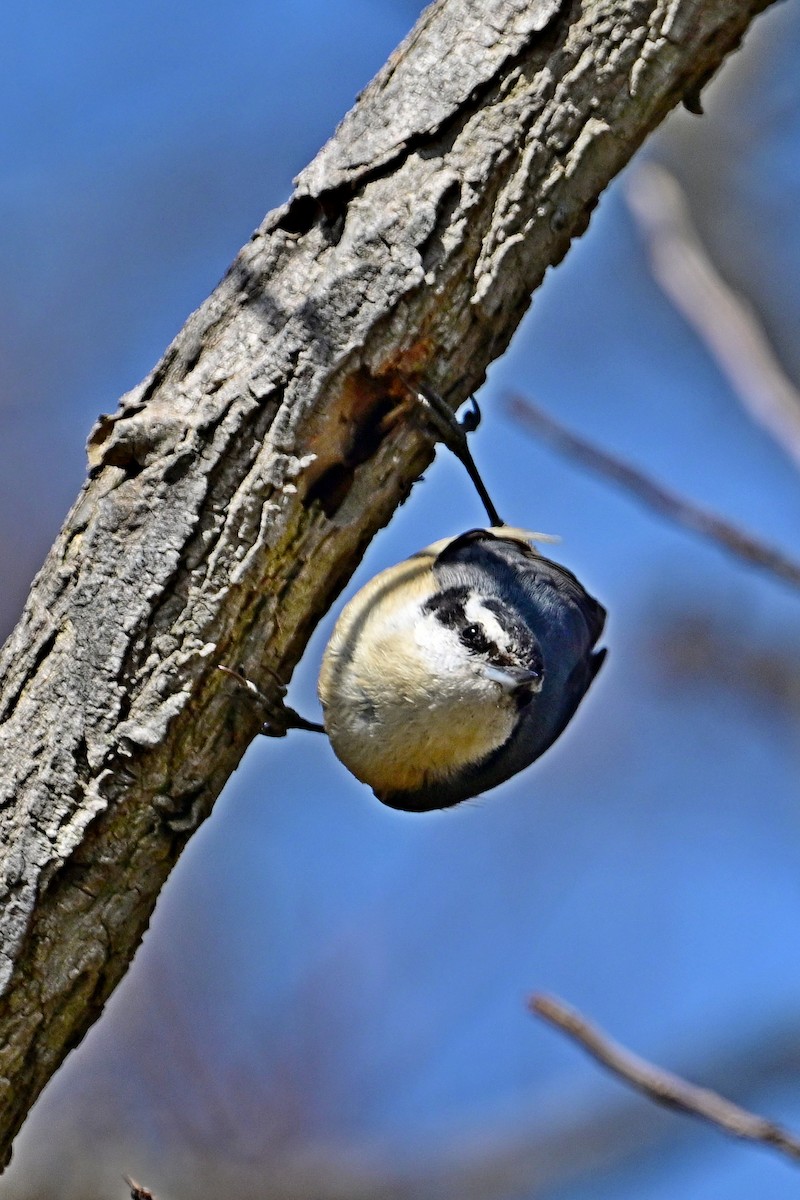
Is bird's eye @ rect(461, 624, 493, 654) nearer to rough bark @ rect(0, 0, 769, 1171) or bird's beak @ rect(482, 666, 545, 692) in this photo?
bird's beak @ rect(482, 666, 545, 692)

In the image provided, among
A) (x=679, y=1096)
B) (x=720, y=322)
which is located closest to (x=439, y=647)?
(x=720, y=322)

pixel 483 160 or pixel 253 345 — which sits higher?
pixel 483 160

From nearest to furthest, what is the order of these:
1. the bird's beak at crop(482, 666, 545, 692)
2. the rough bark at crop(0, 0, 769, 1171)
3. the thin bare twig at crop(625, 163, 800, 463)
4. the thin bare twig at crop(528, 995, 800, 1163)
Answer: the thin bare twig at crop(528, 995, 800, 1163)
the thin bare twig at crop(625, 163, 800, 463)
the rough bark at crop(0, 0, 769, 1171)
the bird's beak at crop(482, 666, 545, 692)

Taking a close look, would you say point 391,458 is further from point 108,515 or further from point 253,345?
point 108,515

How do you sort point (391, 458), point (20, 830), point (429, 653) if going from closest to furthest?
point (20, 830) → point (391, 458) → point (429, 653)

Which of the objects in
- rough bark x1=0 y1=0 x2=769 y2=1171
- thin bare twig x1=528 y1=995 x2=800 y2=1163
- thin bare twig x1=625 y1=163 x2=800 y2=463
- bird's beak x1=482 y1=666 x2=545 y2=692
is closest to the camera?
thin bare twig x1=528 y1=995 x2=800 y2=1163

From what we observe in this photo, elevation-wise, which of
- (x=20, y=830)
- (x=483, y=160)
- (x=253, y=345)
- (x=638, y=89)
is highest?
(x=638, y=89)

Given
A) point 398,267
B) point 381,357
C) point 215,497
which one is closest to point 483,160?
point 398,267

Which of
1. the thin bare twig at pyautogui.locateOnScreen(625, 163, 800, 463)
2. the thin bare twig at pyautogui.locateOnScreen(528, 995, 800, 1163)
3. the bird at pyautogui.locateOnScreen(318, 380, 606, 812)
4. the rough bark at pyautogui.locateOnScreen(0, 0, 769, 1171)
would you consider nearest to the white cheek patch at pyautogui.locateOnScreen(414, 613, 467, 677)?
the bird at pyautogui.locateOnScreen(318, 380, 606, 812)

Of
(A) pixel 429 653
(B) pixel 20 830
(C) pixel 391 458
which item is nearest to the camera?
(B) pixel 20 830
